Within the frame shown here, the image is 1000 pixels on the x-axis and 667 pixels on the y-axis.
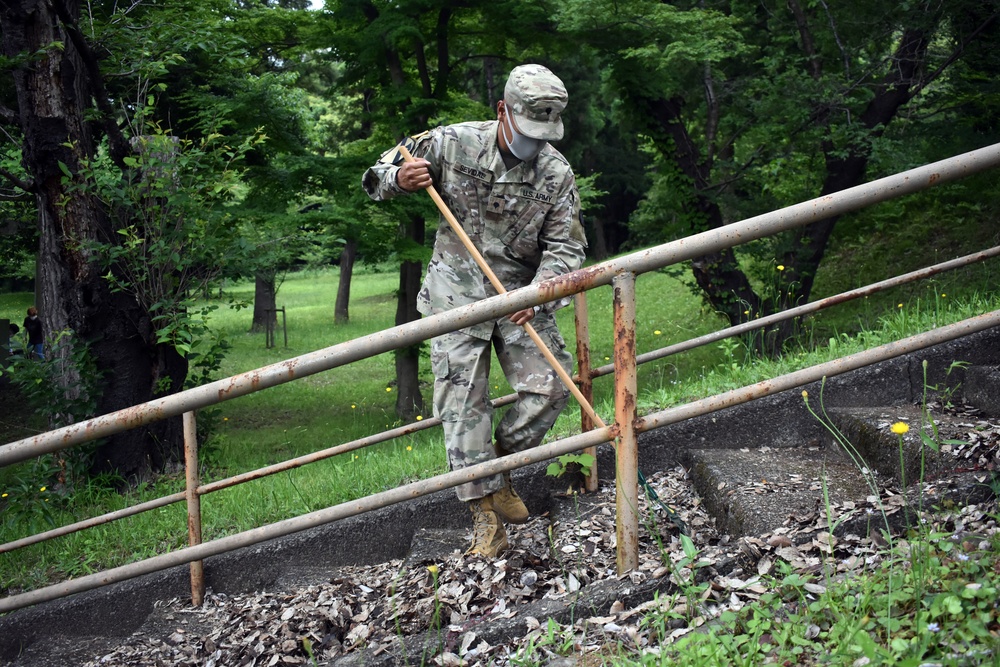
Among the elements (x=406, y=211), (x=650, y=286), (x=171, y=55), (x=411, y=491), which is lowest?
(x=650, y=286)

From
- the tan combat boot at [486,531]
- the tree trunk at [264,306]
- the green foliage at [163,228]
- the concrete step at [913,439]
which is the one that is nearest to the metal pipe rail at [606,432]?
the concrete step at [913,439]

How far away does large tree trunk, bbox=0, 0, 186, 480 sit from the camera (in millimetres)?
6566

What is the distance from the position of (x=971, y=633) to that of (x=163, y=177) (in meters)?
5.96

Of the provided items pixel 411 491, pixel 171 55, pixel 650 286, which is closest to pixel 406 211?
pixel 171 55

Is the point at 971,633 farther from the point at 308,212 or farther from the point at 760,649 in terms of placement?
the point at 308,212

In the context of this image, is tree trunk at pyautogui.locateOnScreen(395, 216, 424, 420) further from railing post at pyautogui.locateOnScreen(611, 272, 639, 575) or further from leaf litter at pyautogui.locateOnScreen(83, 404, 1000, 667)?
railing post at pyautogui.locateOnScreen(611, 272, 639, 575)

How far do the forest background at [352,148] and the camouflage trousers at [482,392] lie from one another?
3.32 meters

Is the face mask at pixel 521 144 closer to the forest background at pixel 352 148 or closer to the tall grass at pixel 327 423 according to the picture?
the tall grass at pixel 327 423

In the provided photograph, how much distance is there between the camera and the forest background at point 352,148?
260 inches

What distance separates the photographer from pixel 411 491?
2.55 metres

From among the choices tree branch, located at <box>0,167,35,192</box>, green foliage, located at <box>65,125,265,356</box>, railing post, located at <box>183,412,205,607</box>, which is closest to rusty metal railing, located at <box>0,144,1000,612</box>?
railing post, located at <box>183,412,205,607</box>

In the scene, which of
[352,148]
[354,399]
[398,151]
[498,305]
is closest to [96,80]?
[398,151]

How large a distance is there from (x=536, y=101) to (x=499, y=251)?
2.11 feet

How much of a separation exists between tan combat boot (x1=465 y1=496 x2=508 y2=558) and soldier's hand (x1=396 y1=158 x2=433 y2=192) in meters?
1.30
